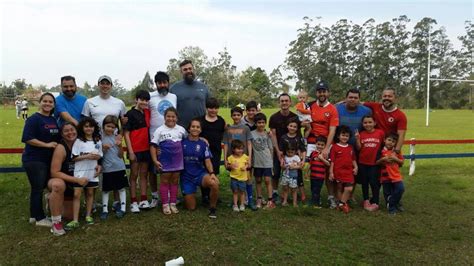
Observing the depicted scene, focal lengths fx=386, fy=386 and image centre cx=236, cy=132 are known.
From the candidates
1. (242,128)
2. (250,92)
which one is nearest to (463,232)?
(242,128)

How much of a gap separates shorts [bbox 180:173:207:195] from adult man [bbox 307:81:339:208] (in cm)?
191

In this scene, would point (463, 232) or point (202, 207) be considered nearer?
point (463, 232)

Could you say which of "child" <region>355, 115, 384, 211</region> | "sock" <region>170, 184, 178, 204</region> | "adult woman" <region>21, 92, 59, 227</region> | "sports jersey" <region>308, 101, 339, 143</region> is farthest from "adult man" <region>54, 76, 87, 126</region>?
"child" <region>355, 115, 384, 211</region>

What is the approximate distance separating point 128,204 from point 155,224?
3.84ft

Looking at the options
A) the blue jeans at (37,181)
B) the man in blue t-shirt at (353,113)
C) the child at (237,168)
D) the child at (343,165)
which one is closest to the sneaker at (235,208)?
the child at (237,168)

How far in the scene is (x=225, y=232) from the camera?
5152 millimetres

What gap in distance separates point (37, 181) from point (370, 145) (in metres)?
4.98

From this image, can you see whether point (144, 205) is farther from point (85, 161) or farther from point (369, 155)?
point (369, 155)

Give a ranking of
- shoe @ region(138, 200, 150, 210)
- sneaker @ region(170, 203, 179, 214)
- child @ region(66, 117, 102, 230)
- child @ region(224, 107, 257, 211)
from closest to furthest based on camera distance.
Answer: child @ region(66, 117, 102, 230) < sneaker @ region(170, 203, 179, 214) < shoe @ region(138, 200, 150, 210) < child @ region(224, 107, 257, 211)

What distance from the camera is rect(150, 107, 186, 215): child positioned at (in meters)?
5.68

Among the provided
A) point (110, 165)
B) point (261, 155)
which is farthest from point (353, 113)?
point (110, 165)

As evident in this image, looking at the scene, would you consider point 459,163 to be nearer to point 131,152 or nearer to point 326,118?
point 326,118

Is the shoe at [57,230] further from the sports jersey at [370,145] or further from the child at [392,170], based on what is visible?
the child at [392,170]

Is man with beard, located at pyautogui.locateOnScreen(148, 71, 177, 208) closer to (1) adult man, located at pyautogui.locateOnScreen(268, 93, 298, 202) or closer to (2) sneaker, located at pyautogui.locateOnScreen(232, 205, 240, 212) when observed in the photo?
(2) sneaker, located at pyautogui.locateOnScreen(232, 205, 240, 212)
